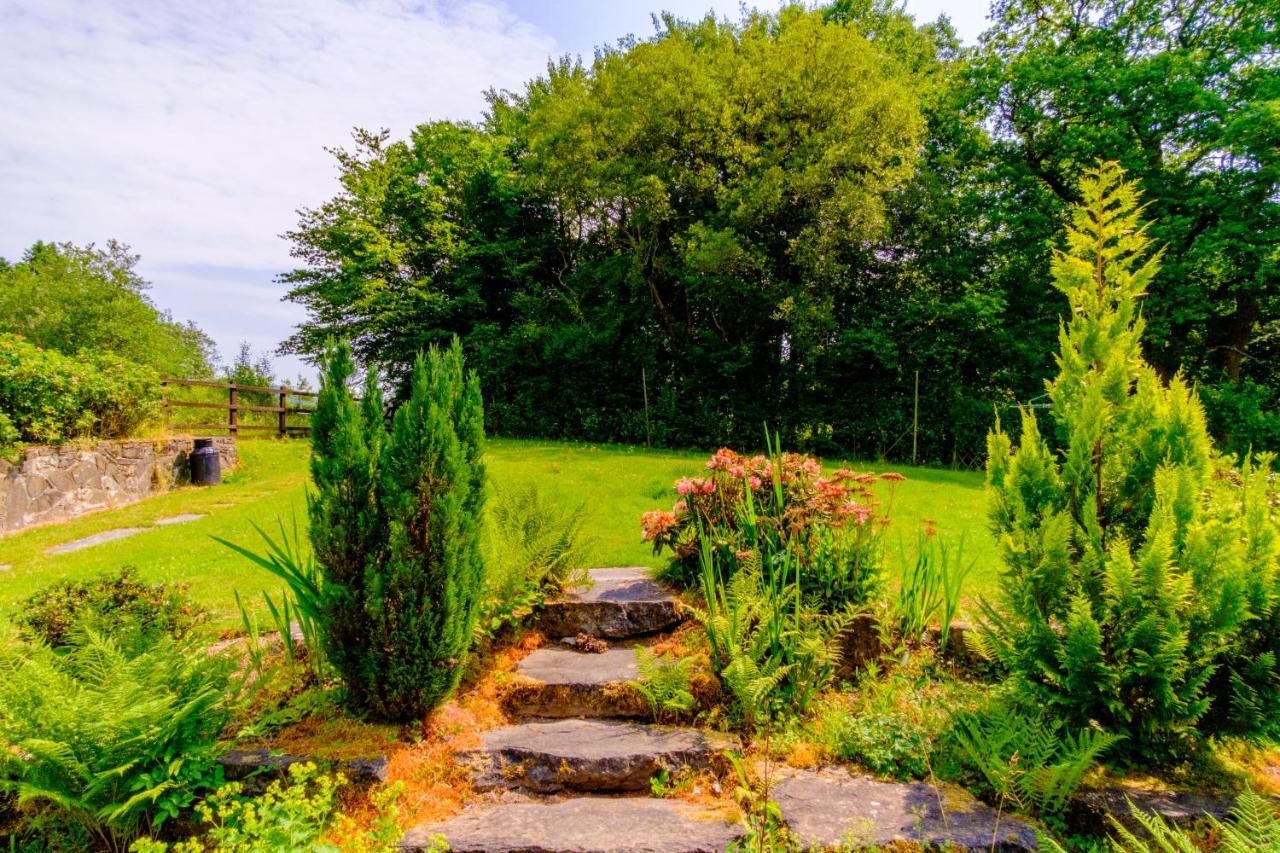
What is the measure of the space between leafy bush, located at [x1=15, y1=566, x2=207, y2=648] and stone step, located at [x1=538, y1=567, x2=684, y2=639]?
2144mm

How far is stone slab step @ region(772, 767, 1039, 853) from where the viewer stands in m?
2.17

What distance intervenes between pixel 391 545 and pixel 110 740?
117cm

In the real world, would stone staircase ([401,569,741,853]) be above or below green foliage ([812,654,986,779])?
below

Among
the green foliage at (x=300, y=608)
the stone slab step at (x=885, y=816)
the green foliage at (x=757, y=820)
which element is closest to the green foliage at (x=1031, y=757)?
the stone slab step at (x=885, y=816)

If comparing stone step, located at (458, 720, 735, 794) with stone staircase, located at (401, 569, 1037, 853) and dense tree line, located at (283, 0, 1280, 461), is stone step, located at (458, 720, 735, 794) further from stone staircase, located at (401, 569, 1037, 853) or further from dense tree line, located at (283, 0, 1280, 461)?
dense tree line, located at (283, 0, 1280, 461)

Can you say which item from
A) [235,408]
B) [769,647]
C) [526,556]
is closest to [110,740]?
[526,556]

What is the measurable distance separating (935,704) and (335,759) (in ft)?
9.55

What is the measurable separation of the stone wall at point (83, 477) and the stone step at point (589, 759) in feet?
27.3

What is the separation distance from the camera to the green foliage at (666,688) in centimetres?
313

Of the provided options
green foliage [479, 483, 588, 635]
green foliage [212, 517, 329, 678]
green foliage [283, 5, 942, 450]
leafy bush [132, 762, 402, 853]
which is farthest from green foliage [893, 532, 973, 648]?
green foliage [283, 5, 942, 450]

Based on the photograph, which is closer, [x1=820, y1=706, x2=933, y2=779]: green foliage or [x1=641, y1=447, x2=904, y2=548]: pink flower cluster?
[x1=820, y1=706, x2=933, y2=779]: green foliage

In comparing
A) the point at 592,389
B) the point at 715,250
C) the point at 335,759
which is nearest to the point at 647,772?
the point at 335,759

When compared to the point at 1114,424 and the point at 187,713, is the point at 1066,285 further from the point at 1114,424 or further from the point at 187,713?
the point at 187,713

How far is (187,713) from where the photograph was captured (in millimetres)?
2383
